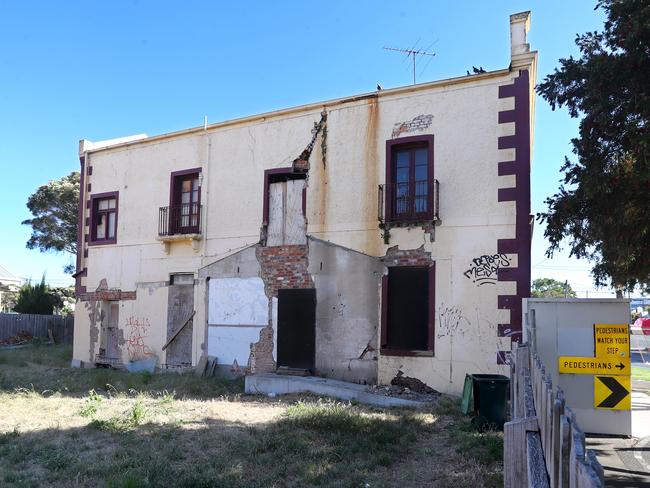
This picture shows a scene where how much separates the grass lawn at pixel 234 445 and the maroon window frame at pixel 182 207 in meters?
6.09

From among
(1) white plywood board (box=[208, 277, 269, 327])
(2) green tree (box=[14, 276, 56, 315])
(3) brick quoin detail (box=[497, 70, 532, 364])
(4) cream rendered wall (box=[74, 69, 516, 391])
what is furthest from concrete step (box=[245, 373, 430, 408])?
(2) green tree (box=[14, 276, 56, 315])

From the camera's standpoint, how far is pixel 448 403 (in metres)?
10.8

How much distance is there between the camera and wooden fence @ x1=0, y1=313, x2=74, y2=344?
27031 millimetres

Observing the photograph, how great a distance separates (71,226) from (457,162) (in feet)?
A: 90.7

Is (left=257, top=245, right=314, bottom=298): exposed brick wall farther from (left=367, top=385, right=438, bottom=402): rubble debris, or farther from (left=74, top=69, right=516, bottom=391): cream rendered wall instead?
(left=367, top=385, right=438, bottom=402): rubble debris

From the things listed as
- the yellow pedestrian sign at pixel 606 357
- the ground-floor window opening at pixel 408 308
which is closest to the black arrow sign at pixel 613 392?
the yellow pedestrian sign at pixel 606 357

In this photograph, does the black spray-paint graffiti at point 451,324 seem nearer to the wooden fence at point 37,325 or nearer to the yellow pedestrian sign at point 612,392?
the yellow pedestrian sign at point 612,392

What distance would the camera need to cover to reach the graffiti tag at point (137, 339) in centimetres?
1716

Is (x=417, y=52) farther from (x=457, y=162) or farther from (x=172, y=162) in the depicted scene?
(x=172, y=162)

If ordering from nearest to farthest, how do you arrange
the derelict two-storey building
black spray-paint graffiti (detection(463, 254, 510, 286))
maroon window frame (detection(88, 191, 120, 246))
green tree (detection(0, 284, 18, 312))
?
1. black spray-paint graffiti (detection(463, 254, 510, 286))
2. the derelict two-storey building
3. maroon window frame (detection(88, 191, 120, 246))
4. green tree (detection(0, 284, 18, 312))

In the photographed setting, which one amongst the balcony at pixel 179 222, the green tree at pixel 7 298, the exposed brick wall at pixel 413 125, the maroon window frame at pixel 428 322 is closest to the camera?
the maroon window frame at pixel 428 322

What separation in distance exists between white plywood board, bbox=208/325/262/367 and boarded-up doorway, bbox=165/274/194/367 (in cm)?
107

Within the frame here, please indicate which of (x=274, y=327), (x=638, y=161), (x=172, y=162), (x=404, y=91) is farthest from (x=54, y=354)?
(x=638, y=161)

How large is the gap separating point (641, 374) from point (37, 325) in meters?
27.1
